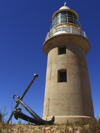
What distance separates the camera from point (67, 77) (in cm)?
1044

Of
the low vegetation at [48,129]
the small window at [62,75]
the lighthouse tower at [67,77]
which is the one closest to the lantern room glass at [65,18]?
the lighthouse tower at [67,77]

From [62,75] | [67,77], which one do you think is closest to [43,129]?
[67,77]

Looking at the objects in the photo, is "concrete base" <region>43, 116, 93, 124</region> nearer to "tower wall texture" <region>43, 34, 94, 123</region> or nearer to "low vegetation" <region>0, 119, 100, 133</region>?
"tower wall texture" <region>43, 34, 94, 123</region>

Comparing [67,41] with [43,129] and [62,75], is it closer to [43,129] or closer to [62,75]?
[62,75]

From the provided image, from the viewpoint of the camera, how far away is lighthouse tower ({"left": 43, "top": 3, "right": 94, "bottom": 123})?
947cm

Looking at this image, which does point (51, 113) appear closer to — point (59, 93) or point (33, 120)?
point (59, 93)

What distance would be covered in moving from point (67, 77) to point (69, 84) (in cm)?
56

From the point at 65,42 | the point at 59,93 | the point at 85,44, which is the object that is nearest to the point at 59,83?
the point at 59,93

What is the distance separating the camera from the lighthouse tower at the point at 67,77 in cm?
947

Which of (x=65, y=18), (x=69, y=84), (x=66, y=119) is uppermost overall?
(x=65, y=18)

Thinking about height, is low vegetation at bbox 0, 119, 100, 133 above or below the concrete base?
below

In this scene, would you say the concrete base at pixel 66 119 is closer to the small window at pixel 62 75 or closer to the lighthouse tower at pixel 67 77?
the lighthouse tower at pixel 67 77

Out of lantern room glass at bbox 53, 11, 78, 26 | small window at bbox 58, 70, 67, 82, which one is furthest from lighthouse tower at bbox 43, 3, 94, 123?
lantern room glass at bbox 53, 11, 78, 26

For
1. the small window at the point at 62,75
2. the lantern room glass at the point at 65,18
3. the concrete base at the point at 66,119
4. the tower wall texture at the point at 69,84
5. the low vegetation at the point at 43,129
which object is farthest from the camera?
the lantern room glass at the point at 65,18
